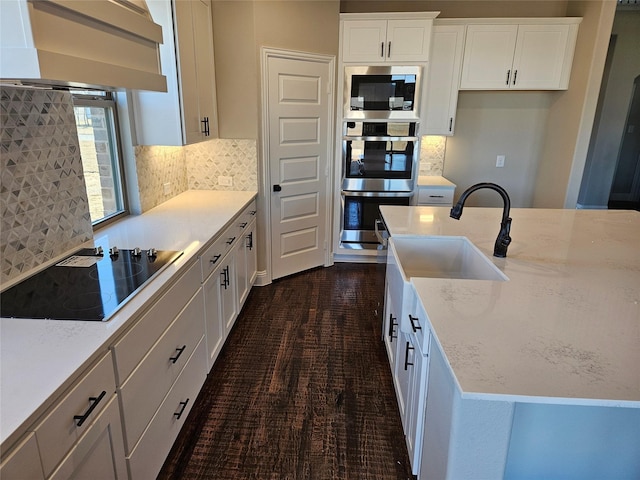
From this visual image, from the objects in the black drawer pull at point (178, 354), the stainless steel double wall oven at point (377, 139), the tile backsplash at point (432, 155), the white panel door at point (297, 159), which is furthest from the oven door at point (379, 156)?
the black drawer pull at point (178, 354)

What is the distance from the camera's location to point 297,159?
3779 mm

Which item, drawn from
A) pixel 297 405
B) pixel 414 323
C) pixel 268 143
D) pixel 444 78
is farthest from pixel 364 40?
pixel 297 405

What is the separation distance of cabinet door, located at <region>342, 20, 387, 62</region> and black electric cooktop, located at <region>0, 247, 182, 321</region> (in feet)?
8.96

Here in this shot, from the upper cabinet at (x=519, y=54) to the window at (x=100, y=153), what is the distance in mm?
3162

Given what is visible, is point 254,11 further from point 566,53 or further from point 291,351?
point 566,53

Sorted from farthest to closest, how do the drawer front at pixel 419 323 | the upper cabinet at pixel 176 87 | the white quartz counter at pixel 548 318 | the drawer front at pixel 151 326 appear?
the upper cabinet at pixel 176 87 → the drawer front at pixel 419 323 → the drawer front at pixel 151 326 → the white quartz counter at pixel 548 318

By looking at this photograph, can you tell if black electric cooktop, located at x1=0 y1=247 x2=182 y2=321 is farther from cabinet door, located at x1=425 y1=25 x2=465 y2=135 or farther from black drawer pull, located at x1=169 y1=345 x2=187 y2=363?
cabinet door, located at x1=425 y1=25 x2=465 y2=135

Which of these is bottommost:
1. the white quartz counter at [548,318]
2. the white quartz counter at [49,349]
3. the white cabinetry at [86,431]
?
the white cabinetry at [86,431]

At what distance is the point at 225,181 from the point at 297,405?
2.02 m

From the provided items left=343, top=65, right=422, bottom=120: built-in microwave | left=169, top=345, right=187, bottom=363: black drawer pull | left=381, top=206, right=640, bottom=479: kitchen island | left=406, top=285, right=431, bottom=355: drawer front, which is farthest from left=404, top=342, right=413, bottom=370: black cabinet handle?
left=343, top=65, right=422, bottom=120: built-in microwave

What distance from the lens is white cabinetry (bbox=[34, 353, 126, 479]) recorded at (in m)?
1.00

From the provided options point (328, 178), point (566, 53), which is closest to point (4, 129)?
point (328, 178)

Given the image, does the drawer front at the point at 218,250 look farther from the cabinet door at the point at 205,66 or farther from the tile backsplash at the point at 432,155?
the tile backsplash at the point at 432,155

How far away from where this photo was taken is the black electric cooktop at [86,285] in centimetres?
137
